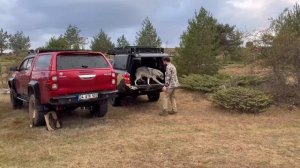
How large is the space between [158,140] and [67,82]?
2.74 metres

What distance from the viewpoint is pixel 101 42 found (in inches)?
1710

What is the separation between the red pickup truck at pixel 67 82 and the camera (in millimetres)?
9938

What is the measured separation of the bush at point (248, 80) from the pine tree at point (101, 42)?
29.1 meters

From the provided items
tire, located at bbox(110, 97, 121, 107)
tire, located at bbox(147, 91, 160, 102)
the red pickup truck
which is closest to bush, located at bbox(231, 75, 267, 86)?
Result: tire, located at bbox(147, 91, 160, 102)

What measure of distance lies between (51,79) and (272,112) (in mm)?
6315

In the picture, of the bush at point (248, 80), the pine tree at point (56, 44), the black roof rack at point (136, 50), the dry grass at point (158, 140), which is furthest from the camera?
the pine tree at point (56, 44)

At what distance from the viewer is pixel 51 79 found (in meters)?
9.84

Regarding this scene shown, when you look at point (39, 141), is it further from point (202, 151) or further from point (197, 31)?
point (197, 31)

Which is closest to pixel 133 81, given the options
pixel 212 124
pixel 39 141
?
pixel 212 124

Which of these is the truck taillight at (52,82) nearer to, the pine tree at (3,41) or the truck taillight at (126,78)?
the truck taillight at (126,78)

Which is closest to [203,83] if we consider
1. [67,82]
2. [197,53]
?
[197,53]

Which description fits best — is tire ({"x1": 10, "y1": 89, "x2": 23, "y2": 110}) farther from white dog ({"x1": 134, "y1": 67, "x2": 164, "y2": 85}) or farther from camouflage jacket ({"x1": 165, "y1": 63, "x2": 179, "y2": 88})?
camouflage jacket ({"x1": 165, "y1": 63, "x2": 179, "y2": 88})

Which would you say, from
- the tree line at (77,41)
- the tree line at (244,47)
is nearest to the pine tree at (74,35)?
the tree line at (77,41)

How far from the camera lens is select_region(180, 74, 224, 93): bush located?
14844 millimetres
